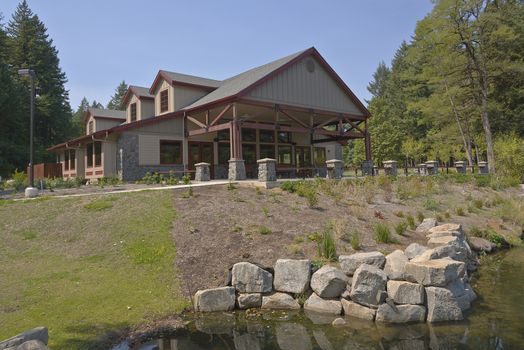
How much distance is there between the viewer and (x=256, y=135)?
24.7 metres

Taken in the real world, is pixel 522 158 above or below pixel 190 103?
below

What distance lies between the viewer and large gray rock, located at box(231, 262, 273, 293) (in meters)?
7.91

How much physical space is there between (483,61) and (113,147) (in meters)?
28.5

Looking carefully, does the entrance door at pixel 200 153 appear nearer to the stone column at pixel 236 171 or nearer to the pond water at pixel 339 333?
the stone column at pixel 236 171

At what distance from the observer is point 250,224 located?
35.9 ft

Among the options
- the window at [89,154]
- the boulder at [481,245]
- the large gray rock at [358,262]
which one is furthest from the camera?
the window at [89,154]

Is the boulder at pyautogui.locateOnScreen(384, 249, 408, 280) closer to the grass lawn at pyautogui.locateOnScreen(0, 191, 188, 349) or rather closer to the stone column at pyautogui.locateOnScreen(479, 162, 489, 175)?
the grass lawn at pyautogui.locateOnScreen(0, 191, 188, 349)

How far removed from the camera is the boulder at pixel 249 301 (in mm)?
7723

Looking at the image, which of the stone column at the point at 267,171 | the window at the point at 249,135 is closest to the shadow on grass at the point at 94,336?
the stone column at the point at 267,171

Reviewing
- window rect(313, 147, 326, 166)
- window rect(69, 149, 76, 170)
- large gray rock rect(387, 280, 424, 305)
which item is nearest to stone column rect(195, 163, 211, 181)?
large gray rock rect(387, 280, 424, 305)

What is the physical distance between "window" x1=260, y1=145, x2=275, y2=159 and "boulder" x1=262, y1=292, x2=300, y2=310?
1757 centimetres

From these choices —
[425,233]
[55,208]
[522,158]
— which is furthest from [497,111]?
[55,208]

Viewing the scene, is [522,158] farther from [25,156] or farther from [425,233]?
[25,156]

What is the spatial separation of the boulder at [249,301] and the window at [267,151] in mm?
17579
